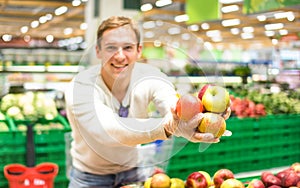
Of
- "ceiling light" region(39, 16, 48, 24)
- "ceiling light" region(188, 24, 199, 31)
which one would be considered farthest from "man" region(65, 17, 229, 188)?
"ceiling light" region(188, 24, 199, 31)

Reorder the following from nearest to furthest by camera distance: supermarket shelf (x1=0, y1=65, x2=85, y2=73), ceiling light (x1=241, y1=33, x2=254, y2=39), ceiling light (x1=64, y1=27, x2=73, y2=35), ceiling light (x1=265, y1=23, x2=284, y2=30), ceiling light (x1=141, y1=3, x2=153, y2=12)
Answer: supermarket shelf (x1=0, y1=65, x2=85, y2=73), ceiling light (x1=141, y1=3, x2=153, y2=12), ceiling light (x1=265, y1=23, x2=284, y2=30), ceiling light (x1=64, y1=27, x2=73, y2=35), ceiling light (x1=241, y1=33, x2=254, y2=39)

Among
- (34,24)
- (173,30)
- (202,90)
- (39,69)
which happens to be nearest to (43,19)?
(34,24)

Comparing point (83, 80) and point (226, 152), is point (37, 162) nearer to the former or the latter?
point (226, 152)

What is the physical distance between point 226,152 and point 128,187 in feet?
10.0

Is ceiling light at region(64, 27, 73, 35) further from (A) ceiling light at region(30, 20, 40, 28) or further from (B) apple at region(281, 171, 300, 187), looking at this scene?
(B) apple at region(281, 171, 300, 187)

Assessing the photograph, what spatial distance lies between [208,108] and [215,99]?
39mm

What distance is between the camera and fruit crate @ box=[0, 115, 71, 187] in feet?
13.7

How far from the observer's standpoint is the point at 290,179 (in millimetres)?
2398

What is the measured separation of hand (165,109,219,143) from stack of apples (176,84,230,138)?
0.01 m

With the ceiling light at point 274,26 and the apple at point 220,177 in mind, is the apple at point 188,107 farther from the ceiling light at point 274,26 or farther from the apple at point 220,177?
the ceiling light at point 274,26

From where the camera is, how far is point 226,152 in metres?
5.21

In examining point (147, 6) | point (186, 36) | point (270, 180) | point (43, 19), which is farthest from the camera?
point (43, 19)

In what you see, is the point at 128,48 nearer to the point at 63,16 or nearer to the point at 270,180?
the point at 270,180

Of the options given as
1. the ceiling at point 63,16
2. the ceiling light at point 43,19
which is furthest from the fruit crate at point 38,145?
the ceiling light at point 43,19
